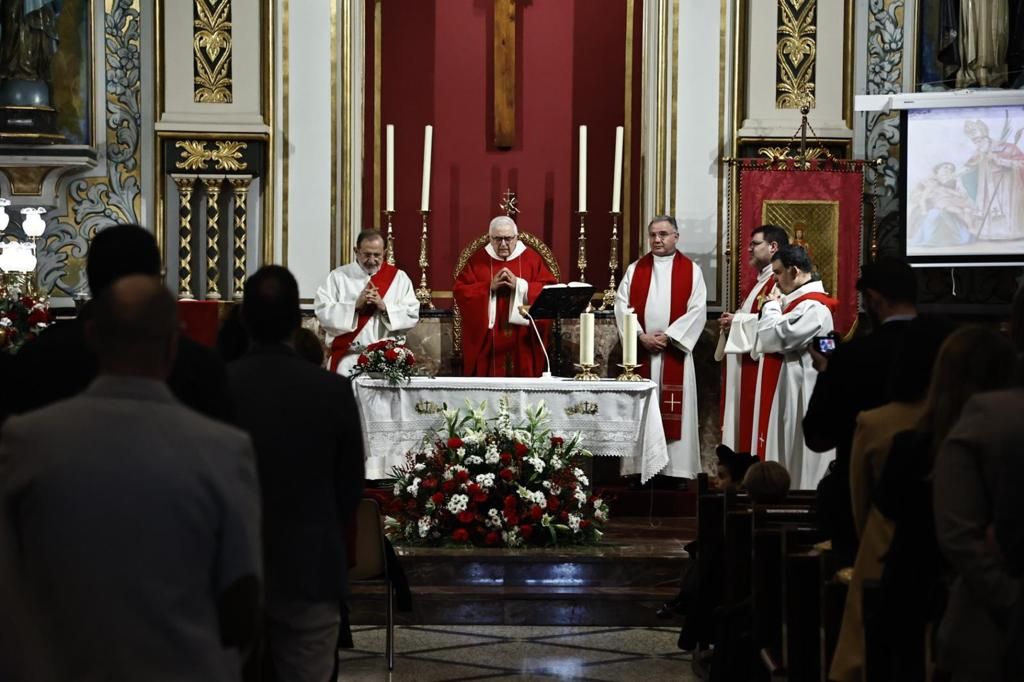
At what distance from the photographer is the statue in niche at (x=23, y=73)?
9.84 m

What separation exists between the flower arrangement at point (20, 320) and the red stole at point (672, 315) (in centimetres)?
384

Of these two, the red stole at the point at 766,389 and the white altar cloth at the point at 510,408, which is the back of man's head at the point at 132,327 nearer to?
the white altar cloth at the point at 510,408

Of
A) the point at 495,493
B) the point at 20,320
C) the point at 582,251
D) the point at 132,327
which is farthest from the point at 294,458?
the point at 582,251

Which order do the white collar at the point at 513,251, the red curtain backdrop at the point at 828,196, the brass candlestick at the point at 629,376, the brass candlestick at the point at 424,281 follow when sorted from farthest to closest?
the brass candlestick at the point at 424,281
the white collar at the point at 513,251
the red curtain backdrop at the point at 828,196
the brass candlestick at the point at 629,376

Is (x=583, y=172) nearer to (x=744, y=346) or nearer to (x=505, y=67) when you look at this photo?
(x=505, y=67)

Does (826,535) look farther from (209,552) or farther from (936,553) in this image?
(209,552)

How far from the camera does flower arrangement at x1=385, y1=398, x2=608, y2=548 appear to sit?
777 cm

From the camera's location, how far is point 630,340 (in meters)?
8.97

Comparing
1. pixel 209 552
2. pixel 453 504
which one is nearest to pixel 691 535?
pixel 453 504

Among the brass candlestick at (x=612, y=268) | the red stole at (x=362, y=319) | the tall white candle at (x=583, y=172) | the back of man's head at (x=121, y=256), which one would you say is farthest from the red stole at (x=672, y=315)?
the back of man's head at (x=121, y=256)

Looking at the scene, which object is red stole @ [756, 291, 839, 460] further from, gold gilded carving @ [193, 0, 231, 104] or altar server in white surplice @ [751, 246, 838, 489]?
gold gilded carving @ [193, 0, 231, 104]

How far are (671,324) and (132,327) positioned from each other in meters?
7.53

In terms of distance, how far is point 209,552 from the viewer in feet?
8.27

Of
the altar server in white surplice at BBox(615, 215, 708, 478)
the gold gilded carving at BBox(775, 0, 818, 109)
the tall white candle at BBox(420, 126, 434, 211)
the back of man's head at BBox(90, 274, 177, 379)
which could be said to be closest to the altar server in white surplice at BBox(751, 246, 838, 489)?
the altar server in white surplice at BBox(615, 215, 708, 478)
